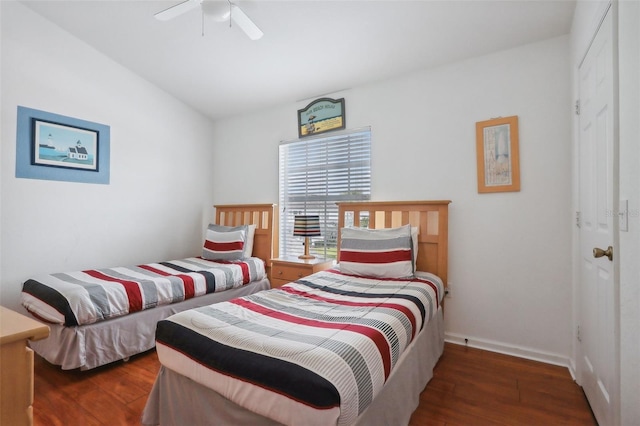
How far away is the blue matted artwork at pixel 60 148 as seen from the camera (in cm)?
266

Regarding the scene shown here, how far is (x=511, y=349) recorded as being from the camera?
237 cm

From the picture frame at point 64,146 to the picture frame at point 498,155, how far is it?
12.2 feet

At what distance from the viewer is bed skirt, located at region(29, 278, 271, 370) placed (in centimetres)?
201

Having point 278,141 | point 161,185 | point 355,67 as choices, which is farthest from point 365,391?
point 161,185

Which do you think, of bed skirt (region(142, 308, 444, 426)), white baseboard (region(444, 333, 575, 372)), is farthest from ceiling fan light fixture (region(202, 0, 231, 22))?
white baseboard (region(444, 333, 575, 372))

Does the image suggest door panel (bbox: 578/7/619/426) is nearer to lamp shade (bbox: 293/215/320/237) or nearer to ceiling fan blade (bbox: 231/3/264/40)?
ceiling fan blade (bbox: 231/3/264/40)

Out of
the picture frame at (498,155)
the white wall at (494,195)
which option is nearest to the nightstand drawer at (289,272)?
the white wall at (494,195)

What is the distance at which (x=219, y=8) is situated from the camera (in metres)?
1.99

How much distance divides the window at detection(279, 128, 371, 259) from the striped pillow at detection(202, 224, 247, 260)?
1.74 ft

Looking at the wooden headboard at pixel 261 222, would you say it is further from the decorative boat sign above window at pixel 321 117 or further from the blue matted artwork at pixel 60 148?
A: the blue matted artwork at pixel 60 148

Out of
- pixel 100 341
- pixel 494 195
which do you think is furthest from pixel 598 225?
pixel 100 341

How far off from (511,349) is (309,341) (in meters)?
2.02

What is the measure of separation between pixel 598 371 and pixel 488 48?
7.67ft

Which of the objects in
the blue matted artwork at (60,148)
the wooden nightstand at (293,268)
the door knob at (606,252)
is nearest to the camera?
the door knob at (606,252)
